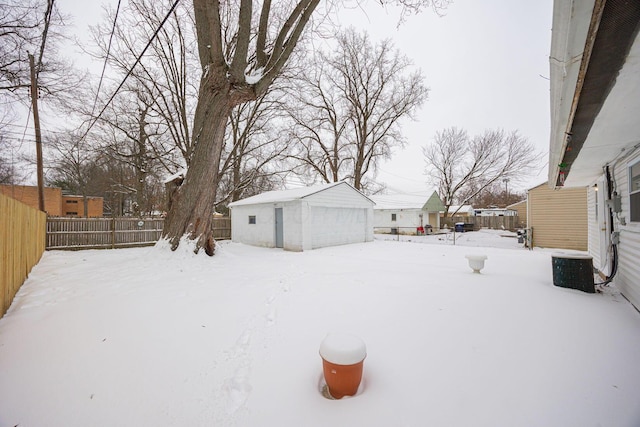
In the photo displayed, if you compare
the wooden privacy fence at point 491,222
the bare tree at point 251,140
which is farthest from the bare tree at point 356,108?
the wooden privacy fence at point 491,222

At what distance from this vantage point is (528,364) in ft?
7.90

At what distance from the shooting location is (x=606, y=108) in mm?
2480

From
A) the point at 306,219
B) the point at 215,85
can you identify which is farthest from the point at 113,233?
the point at 215,85

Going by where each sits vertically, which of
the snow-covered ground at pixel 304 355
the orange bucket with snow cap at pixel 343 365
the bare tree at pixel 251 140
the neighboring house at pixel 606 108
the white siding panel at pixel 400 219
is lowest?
the snow-covered ground at pixel 304 355

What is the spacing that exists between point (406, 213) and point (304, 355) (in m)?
22.8

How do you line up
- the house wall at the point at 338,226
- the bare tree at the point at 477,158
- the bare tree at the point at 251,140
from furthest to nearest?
the bare tree at the point at 477,158 → the bare tree at the point at 251,140 → the house wall at the point at 338,226

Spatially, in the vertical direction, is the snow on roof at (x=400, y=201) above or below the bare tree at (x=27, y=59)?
below

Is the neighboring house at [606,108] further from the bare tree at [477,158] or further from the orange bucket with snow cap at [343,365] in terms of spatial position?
the bare tree at [477,158]

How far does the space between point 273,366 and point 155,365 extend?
3.77 ft

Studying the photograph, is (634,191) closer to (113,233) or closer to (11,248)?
(11,248)

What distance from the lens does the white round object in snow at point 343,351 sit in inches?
75.0

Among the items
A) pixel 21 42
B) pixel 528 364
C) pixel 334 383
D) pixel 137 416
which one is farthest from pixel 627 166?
pixel 21 42

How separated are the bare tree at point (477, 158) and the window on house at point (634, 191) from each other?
2216 centimetres

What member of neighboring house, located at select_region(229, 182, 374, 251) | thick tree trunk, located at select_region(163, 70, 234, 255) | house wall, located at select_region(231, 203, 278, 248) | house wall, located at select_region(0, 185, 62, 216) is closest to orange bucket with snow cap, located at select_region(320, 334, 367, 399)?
thick tree trunk, located at select_region(163, 70, 234, 255)
